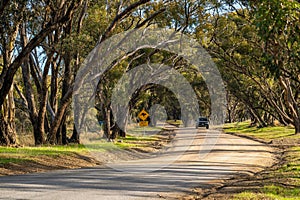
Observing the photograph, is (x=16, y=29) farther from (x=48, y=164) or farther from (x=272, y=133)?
(x=272, y=133)

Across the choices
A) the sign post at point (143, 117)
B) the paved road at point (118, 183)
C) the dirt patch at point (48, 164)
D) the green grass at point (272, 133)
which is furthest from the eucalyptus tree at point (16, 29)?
the green grass at point (272, 133)

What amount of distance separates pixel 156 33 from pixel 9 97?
12.5 metres

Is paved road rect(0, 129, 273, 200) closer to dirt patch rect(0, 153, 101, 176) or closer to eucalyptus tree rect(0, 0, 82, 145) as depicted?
dirt patch rect(0, 153, 101, 176)

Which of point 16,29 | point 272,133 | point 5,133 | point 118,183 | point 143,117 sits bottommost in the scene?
point 118,183

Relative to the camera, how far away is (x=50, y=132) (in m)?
26.8

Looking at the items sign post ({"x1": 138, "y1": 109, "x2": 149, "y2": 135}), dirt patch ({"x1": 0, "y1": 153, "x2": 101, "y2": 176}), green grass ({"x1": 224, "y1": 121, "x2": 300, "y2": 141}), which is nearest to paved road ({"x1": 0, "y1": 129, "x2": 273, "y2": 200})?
dirt patch ({"x1": 0, "y1": 153, "x2": 101, "y2": 176})

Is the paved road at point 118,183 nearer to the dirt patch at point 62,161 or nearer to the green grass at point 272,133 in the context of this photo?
the dirt patch at point 62,161

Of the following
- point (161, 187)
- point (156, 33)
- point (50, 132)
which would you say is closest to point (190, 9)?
point (156, 33)

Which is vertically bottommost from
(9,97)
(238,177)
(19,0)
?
(238,177)

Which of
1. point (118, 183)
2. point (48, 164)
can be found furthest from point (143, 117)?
point (118, 183)

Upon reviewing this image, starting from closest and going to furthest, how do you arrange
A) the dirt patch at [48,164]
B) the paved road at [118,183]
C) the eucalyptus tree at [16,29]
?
1. the paved road at [118,183]
2. the dirt patch at [48,164]
3. the eucalyptus tree at [16,29]

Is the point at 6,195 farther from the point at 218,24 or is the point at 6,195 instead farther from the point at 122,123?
the point at 122,123

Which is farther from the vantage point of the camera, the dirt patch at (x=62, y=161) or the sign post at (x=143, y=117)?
the sign post at (x=143, y=117)

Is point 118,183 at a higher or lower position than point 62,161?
lower
